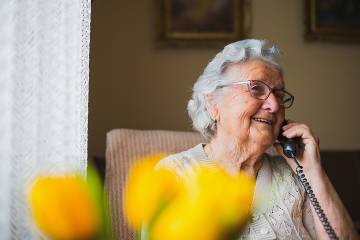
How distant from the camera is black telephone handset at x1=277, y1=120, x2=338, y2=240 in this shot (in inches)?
47.4

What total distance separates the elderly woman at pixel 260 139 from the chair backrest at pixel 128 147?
269 millimetres

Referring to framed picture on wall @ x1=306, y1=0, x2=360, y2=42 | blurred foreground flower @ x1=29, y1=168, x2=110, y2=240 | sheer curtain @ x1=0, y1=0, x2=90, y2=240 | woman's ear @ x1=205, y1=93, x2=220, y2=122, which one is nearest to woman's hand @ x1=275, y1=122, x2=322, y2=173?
woman's ear @ x1=205, y1=93, x2=220, y2=122

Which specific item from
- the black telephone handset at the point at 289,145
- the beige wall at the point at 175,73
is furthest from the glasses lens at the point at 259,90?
the beige wall at the point at 175,73

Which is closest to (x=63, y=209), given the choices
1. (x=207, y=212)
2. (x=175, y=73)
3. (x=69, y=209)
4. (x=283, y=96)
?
(x=69, y=209)

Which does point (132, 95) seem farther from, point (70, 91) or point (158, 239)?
point (158, 239)

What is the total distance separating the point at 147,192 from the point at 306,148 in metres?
1.03

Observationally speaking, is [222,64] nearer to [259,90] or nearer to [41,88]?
[259,90]

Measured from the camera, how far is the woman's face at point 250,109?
128 centimetres

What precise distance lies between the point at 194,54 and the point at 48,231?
5.71ft

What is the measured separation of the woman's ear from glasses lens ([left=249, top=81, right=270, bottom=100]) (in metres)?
0.13

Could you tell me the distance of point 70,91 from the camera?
0.84 meters

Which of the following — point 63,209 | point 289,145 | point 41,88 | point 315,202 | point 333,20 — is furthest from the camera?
point 333,20

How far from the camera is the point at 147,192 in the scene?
0.39m

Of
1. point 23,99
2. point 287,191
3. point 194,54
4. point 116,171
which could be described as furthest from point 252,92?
point 194,54
